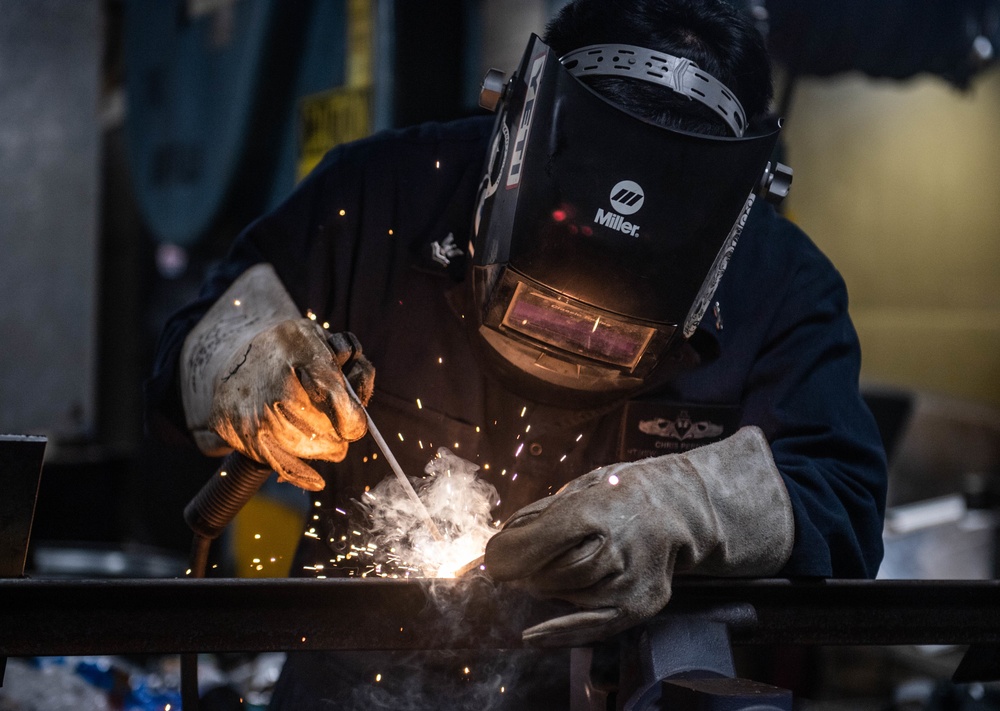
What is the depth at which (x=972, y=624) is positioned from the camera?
108cm

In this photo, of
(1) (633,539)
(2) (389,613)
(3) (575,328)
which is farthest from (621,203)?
(2) (389,613)

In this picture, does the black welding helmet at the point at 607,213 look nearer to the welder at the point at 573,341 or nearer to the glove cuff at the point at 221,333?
the welder at the point at 573,341

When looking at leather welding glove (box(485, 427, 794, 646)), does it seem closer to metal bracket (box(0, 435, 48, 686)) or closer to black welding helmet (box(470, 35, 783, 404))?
black welding helmet (box(470, 35, 783, 404))

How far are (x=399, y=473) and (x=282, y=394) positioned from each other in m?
0.20

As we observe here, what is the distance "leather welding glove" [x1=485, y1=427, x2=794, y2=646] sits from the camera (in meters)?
0.93

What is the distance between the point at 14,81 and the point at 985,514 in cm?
394

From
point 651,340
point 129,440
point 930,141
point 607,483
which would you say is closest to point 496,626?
point 607,483

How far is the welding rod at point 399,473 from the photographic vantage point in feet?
3.77

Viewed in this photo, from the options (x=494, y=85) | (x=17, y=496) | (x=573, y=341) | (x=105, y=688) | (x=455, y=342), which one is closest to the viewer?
(x=17, y=496)

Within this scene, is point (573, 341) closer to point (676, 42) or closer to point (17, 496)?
point (676, 42)

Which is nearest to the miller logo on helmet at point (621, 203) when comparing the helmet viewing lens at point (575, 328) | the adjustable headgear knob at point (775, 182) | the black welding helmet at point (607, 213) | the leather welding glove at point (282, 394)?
the black welding helmet at point (607, 213)

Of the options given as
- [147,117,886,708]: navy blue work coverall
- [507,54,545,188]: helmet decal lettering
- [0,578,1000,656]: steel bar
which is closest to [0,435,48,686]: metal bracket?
[0,578,1000,656]: steel bar

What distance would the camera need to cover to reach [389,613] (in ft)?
3.08

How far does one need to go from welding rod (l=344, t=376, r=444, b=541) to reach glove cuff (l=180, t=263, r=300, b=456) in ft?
0.72
